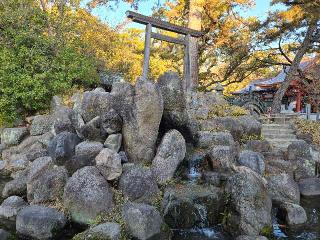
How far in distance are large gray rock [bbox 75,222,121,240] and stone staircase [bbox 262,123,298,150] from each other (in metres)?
8.96

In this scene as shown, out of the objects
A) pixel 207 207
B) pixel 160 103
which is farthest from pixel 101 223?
pixel 160 103

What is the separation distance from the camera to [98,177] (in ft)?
27.5

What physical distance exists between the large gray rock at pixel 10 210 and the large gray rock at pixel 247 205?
5223 millimetres

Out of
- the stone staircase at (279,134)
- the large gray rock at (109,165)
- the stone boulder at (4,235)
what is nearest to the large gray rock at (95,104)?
the large gray rock at (109,165)

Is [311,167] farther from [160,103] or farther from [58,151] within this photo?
[58,151]

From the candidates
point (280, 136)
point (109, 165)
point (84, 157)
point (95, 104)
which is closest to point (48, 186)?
point (84, 157)

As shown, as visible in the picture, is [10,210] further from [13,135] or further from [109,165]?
[13,135]

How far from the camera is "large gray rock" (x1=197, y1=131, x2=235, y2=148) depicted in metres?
11.3

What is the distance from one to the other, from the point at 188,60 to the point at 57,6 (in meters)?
7.60

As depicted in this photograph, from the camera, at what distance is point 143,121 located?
958cm

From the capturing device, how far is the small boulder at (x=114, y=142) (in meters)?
9.70

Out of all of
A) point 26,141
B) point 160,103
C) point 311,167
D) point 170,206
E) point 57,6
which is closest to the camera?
point 170,206

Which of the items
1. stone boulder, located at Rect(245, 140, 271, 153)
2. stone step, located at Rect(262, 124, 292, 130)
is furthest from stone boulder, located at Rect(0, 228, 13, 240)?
stone step, located at Rect(262, 124, 292, 130)

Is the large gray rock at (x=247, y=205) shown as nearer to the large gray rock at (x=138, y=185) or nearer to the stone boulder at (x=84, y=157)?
the large gray rock at (x=138, y=185)
